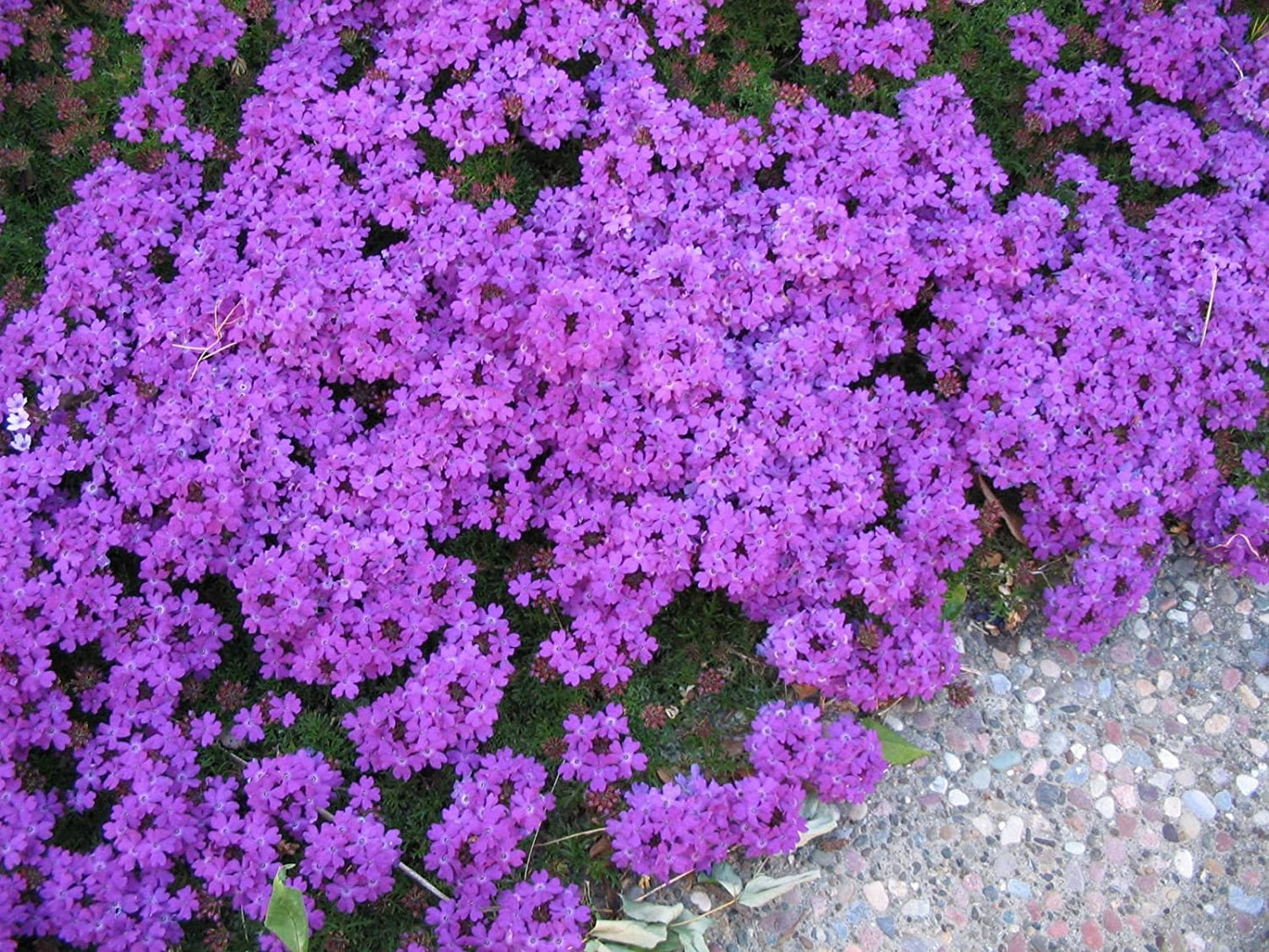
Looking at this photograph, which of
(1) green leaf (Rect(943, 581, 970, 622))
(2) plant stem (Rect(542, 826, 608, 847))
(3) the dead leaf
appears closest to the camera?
(2) plant stem (Rect(542, 826, 608, 847))

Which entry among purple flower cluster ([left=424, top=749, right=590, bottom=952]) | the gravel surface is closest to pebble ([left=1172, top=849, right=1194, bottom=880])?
the gravel surface

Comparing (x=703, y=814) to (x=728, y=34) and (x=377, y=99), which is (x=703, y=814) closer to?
(x=377, y=99)

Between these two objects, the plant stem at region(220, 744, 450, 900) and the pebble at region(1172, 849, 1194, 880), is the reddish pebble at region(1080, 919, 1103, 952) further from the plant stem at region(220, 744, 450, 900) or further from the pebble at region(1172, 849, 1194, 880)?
the plant stem at region(220, 744, 450, 900)

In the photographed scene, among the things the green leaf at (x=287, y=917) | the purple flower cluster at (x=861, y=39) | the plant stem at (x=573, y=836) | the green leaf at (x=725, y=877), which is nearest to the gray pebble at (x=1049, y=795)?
the green leaf at (x=725, y=877)

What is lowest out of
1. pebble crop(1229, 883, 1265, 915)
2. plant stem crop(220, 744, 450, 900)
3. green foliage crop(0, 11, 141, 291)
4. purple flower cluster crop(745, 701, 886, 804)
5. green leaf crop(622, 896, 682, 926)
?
plant stem crop(220, 744, 450, 900)

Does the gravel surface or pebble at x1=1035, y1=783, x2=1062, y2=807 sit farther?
pebble at x1=1035, y1=783, x2=1062, y2=807

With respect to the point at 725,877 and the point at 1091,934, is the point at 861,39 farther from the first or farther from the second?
the point at 1091,934

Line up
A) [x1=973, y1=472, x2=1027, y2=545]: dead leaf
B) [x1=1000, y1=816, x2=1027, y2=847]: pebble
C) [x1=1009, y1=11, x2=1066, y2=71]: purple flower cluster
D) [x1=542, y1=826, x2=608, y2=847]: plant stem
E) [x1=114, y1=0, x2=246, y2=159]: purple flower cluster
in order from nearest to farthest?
1. [x1=542, y1=826, x2=608, y2=847]: plant stem
2. [x1=1000, y1=816, x2=1027, y2=847]: pebble
3. [x1=973, y1=472, x2=1027, y2=545]: dead leaf
4. [x1=114, y1=0, x2=246, y2=159]: purple flower cluster
5. [x1=1009, y1=11, x2=1066, y2=71]: purple flower cluster
